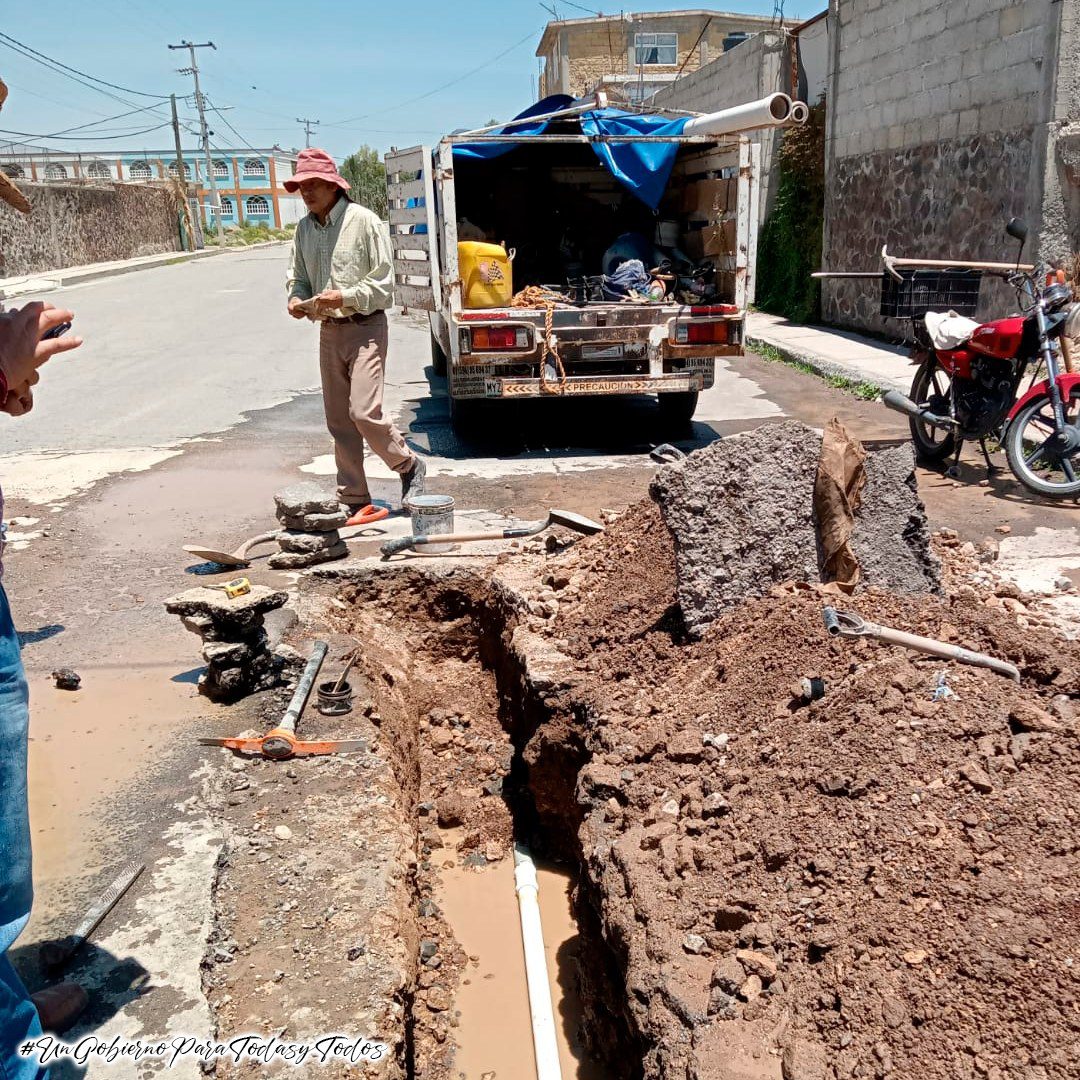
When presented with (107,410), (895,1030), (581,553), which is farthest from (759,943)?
(107,410)

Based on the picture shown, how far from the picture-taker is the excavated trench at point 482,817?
303 centimetres

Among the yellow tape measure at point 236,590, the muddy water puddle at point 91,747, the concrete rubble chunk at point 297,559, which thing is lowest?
the muddy water puddle at point 91,747

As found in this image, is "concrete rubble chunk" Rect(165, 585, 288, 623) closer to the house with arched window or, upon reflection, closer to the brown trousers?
the brown trousers

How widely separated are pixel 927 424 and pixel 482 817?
4313 mm

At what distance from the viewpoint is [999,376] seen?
6.15 metres

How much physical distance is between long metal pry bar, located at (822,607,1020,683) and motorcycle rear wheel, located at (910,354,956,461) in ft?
12.7

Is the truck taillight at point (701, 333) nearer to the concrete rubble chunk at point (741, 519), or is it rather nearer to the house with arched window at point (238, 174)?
the concrete rubble chunk at point (741, 519)

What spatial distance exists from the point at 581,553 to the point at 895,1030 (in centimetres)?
305

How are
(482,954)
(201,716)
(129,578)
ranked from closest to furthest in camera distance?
1. (482,954)
2. (201,716)
3. (129,578)

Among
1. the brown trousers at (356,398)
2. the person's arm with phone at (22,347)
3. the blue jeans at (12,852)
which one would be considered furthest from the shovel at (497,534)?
the blue jeans at (12,852)

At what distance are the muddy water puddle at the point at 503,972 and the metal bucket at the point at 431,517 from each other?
1.77 metres

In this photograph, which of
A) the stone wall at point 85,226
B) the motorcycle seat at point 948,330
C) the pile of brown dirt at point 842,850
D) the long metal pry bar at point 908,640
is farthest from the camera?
the stone wall at point 85,226

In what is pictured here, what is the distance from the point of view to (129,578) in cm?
519

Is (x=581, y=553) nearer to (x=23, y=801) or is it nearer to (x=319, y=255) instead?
(x=319, y=255)
